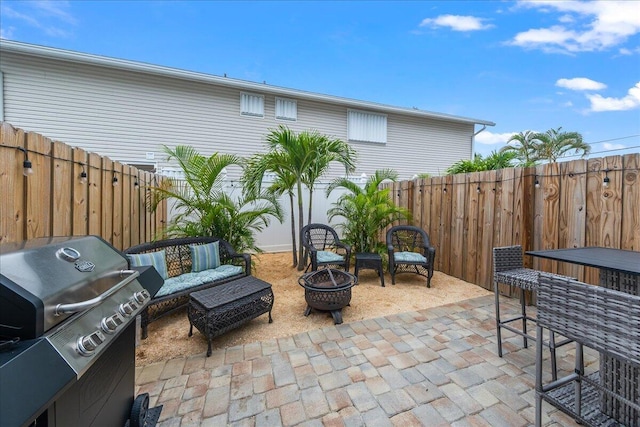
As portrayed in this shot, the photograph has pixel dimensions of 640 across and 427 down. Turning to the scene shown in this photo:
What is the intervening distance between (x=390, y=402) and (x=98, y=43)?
10.2 meters

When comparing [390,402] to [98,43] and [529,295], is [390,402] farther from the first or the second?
[98,43]

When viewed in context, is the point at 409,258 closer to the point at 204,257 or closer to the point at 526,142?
the point at 204,257

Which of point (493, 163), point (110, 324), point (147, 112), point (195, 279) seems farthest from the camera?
point (147, 112)

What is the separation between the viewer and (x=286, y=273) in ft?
17.6

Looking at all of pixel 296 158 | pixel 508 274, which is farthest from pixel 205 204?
pixel 508 274

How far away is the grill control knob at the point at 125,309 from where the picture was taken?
1157mm

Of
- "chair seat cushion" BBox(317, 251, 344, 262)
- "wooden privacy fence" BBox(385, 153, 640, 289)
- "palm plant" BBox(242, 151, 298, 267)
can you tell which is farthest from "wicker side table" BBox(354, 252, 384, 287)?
"palm plant" BBox(242, 151, 298, 267)

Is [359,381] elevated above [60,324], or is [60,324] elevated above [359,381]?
[60,324]

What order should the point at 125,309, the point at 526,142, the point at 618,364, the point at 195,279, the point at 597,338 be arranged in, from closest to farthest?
the point at 125,309 → the point at 597,338 → the point at 618,364 → the point at 195,279 → the point at 526,142

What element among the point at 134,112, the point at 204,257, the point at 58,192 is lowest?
the point at 204,257

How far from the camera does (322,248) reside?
5.88 m

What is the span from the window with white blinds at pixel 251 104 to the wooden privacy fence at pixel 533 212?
18.6ft

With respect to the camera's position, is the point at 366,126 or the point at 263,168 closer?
the point at 263,168

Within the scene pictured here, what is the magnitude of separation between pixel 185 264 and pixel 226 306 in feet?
5.45
